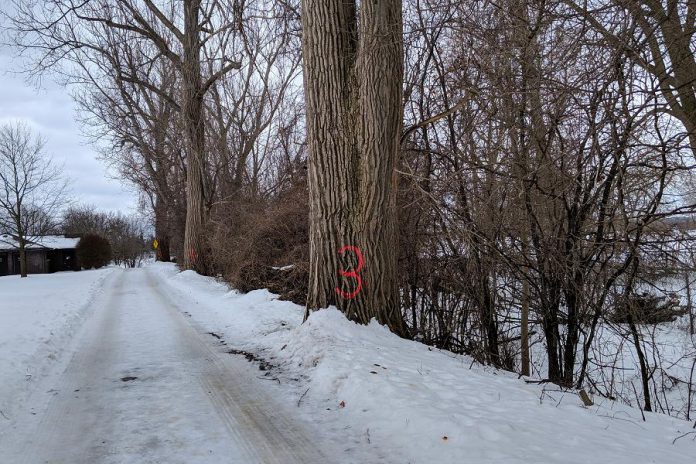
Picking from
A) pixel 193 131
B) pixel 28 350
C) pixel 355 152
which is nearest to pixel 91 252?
pixel 193 131

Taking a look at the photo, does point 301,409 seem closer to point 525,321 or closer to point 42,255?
point 525,321

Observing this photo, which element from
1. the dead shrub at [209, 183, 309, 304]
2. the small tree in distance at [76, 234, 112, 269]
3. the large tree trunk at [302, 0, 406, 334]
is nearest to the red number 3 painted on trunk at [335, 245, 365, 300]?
the large tree trunk at [302, 0, 406, 334]

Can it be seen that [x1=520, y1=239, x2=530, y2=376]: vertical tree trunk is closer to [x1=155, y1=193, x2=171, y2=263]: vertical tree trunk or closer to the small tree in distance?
[x1=155, y1=193, x2=171, y2=263]: vertical tree trunk

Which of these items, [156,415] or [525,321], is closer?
[156,415]

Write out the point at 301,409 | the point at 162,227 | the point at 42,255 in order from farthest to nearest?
the point at 42,255, the point at 162,227, the point at 301,409

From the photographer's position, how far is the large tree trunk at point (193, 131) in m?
19.5

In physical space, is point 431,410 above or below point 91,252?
below

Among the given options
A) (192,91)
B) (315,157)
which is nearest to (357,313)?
(315,157)

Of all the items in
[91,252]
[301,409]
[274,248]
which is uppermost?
[91,252]

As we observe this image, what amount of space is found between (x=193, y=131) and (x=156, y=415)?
1857cm

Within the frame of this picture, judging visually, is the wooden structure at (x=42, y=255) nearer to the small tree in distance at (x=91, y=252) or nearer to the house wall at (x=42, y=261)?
the house wall at (x=42, y=261)

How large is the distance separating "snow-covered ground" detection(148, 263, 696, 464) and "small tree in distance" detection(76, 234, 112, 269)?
5781cm

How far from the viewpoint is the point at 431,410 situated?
3.68 m

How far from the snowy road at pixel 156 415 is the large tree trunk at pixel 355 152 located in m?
1.83
